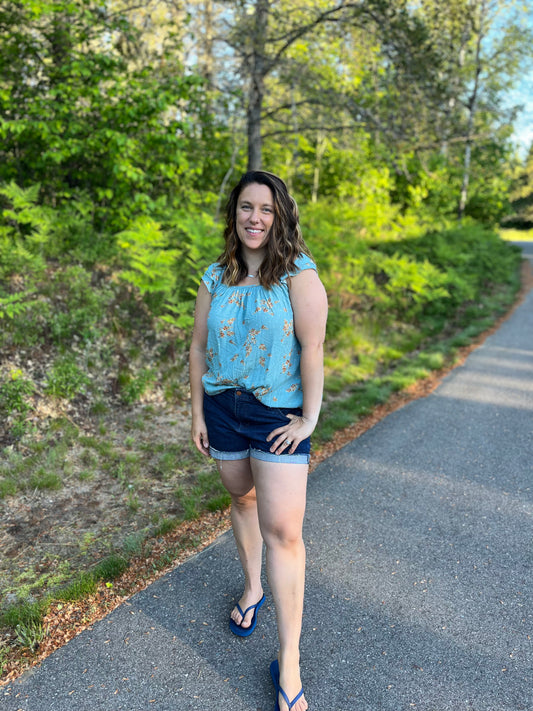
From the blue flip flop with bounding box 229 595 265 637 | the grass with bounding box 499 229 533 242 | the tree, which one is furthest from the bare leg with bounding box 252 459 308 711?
the grass with bounding box 499 229 533 242

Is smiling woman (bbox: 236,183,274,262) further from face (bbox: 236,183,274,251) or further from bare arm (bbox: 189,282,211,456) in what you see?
bare arm (bbox: 189,282,211,456)

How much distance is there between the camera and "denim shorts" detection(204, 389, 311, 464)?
2139 mm

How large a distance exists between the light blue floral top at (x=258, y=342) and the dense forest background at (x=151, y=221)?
160 cm

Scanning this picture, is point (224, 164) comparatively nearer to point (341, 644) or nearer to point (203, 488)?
point (203, 488)

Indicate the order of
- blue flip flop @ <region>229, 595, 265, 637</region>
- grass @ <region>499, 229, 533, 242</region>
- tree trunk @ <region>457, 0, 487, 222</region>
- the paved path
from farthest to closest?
grass @ <region>499, 229, 533, 242</region>
tree trunk @ <region>457, 0, 487, 222</region>
blue flip flop @ <region>229, 595, 265, 637</region>
the paved path

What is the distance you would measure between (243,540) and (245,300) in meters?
1.22

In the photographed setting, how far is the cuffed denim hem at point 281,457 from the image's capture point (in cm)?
212

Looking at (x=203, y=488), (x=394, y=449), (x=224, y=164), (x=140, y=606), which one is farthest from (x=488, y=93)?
(x=140, y=606)

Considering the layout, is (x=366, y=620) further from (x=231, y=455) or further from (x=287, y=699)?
(x=231, y=455)

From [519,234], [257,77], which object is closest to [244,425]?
[257,77]

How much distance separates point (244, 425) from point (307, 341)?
45 cm

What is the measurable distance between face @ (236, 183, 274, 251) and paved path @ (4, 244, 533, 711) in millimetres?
1866

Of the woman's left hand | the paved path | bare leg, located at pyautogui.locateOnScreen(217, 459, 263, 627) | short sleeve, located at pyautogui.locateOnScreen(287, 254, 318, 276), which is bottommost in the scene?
the paved path

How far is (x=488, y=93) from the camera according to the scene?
1695 cm
